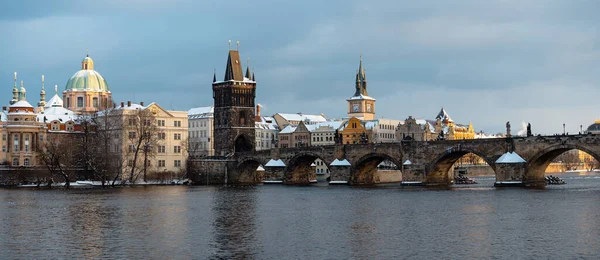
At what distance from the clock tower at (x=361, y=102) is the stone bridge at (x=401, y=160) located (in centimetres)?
6455

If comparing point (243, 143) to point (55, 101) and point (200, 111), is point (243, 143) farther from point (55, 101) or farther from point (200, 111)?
point (55, 101)

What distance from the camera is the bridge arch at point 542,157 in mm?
78125

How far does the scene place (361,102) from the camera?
187625 millimetres

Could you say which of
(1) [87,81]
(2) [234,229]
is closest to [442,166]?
(2) [234,229]

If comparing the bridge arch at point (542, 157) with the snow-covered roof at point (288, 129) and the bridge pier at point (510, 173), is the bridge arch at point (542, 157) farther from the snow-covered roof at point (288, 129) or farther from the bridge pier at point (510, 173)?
the snow-covered roof at point (288, 129)

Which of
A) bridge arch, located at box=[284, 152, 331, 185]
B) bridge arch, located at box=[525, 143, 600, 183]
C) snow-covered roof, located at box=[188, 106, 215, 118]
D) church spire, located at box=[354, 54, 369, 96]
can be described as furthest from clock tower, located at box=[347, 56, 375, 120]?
bridge arch, located at box=[525, 143, 600, 183]

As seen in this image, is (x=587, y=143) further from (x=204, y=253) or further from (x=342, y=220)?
(x=204, y=253)

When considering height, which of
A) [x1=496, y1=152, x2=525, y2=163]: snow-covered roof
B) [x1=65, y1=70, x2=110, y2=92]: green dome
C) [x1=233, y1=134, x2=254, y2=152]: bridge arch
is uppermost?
[x1=65, y1=70, x2=110, y2=92]: green dome

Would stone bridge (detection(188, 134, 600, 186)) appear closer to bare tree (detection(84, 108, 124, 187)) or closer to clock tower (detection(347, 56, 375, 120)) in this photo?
bare tree (detection(84, 108, 124, 187))

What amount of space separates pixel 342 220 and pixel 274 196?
2741 cm

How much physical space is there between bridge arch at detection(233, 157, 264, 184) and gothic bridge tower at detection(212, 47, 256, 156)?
14.7 ft

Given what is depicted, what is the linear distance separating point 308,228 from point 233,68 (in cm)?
8580

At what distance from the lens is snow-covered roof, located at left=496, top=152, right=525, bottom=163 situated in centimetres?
8248

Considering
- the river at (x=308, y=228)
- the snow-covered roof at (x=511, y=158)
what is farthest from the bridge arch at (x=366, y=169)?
the river at (x=308, y=228)
